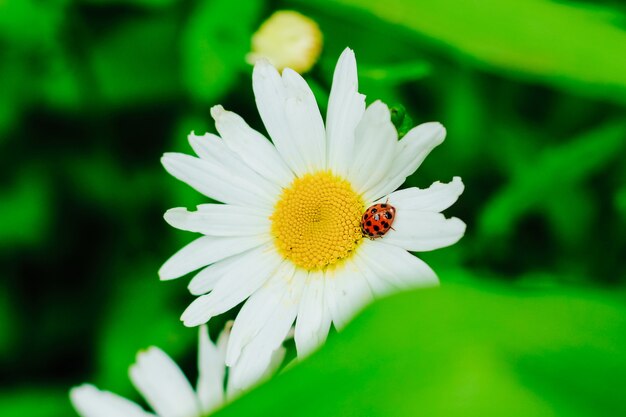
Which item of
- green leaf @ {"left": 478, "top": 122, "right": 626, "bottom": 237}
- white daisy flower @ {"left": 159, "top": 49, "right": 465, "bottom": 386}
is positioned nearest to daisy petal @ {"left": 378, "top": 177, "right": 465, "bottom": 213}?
white daisy flower @ {"left": 159, "top": 49, "right": 465, "bottom": 386}

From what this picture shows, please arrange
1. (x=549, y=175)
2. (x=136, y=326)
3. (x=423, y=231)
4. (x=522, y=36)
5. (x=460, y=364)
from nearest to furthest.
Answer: (x=460, y=364) → (x=522, y=36) → (x=423, y=231) → (x=549, y=175) → (x=136, y=326)

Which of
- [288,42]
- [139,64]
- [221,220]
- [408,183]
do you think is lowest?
[408,183]

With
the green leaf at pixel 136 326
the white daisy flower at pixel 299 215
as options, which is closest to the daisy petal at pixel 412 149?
the white daisy flower at pixel 299 215

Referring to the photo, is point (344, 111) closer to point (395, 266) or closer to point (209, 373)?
point (395, 266)

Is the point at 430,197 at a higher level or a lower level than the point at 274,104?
lower

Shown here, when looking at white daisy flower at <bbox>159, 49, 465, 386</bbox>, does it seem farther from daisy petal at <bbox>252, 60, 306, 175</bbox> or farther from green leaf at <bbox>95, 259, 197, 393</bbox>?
green leaf at <bbox>95, 259, 197, 393</bbox>

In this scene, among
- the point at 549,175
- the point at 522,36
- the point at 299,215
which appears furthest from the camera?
the point at 549,175

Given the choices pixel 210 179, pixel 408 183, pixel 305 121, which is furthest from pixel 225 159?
pixel 408 183
